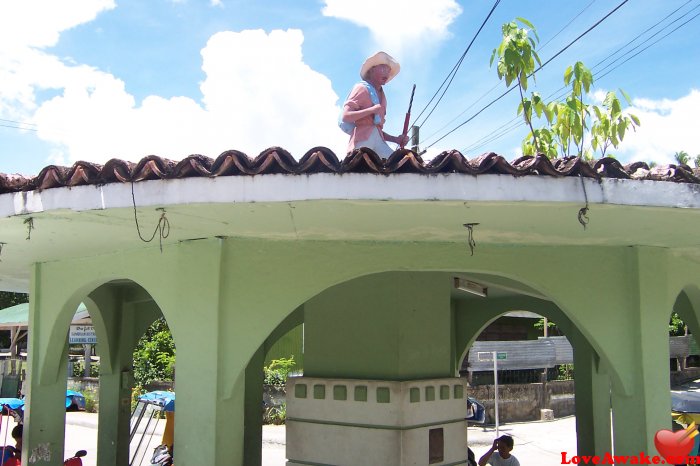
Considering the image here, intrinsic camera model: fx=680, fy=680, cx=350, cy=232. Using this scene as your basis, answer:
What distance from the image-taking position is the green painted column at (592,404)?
9.07 m

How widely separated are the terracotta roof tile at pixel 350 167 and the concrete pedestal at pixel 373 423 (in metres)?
2.85

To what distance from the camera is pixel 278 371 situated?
21.7 m

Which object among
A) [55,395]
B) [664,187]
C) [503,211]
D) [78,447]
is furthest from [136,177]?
[78,447]

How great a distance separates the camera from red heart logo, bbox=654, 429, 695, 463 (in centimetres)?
544

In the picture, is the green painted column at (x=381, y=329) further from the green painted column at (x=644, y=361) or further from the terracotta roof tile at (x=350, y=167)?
the terracotta roof tile at (x=350, y=167)

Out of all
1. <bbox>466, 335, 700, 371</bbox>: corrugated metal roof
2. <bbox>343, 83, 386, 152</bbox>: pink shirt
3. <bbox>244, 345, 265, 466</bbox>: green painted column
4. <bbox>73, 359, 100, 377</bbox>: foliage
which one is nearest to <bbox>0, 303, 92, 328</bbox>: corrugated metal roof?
<bbox>73, 359, 100, 377</bbox>: foliage

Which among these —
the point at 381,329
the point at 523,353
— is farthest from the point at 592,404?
the point at 523,353

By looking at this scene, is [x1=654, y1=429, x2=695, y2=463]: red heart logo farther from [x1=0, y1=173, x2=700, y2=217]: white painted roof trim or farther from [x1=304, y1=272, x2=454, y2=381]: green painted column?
[x1=0, y1=173, x2=700, y2=217]: white painted roof trim

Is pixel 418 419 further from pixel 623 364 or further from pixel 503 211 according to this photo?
pixel 503 211

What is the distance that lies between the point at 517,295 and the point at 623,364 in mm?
4630

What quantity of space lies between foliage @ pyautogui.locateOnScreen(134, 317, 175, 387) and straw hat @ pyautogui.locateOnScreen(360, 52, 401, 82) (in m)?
17.7

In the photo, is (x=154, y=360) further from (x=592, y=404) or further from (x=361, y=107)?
(x=361, y=107)

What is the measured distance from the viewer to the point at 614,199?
3973 millimetres

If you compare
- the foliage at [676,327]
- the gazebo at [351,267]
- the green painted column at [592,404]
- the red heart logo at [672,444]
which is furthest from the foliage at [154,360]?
the foliage at [676,327]
